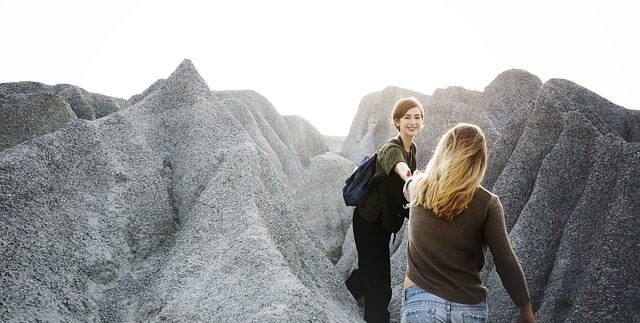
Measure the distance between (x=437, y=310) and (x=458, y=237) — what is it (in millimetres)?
495

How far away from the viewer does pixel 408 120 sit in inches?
189

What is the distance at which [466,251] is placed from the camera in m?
2.93

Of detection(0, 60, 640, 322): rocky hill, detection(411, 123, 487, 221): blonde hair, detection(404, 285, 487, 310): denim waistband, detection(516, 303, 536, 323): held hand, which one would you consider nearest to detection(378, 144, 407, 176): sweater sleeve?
detection(0, 60, 640, 322): rocky hill

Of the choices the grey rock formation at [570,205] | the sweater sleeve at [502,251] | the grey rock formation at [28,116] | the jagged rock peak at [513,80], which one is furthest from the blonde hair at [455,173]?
the jagged rock peak at [513,80]

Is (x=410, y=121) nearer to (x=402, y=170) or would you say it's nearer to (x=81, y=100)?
(x=402, y=170)

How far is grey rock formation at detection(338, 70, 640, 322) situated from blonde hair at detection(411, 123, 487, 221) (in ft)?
11.2

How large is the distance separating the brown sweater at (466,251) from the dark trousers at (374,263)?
7.64ft

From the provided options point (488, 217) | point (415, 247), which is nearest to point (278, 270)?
point (415, 247)

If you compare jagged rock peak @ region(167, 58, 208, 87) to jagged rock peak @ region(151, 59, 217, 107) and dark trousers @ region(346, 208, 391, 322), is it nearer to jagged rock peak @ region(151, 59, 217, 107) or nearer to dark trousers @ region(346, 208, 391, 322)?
jagged rock peak @ region(151, 59, 217, 107)

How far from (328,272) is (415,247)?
3865 mm

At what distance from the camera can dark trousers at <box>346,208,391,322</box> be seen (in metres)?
5.44

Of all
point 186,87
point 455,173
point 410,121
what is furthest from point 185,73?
point 455,173

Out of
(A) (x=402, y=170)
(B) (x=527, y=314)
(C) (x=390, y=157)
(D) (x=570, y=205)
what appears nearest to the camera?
(B) (x=527, y=314)

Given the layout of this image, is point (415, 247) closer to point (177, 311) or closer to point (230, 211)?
point (177, 311)
